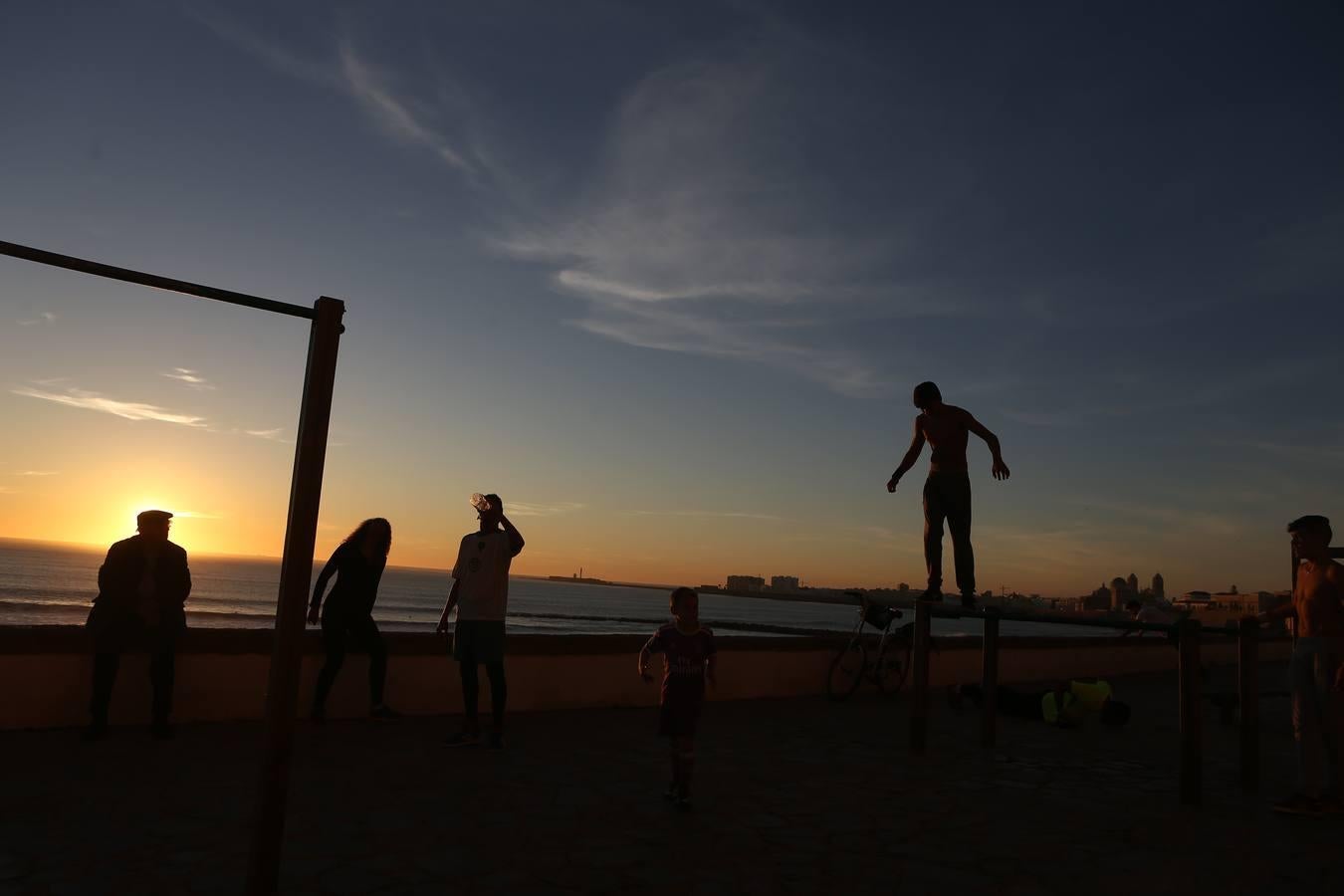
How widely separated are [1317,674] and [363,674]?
7254 mm

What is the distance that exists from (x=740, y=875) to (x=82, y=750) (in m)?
4.68

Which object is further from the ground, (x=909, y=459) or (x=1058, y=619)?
(x=909, y=459)

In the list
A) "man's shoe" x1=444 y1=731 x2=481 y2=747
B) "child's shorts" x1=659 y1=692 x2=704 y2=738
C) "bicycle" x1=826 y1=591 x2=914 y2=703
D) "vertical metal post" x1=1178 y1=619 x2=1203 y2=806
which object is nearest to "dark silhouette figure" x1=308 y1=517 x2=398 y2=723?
"man's shoe" x1=444 y1=731 x2=481 y2=747

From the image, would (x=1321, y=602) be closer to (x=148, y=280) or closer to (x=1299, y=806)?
(x=1299, y=806)

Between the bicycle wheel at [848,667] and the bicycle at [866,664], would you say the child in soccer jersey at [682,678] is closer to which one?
the bicycle at [866,664]

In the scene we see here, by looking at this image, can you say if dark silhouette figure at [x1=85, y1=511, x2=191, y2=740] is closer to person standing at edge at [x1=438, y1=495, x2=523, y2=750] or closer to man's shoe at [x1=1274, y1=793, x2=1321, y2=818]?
person standing at edge at [x1=438, y1=495, x2=523, y2=750]

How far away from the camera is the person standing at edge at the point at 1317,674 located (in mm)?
5867

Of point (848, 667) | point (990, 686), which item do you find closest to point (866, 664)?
point (848, 667)

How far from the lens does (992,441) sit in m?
7.78

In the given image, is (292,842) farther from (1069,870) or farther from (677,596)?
(1069,870)

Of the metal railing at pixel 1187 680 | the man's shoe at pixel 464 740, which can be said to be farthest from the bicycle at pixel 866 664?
the man's shoe at pixel 464 740

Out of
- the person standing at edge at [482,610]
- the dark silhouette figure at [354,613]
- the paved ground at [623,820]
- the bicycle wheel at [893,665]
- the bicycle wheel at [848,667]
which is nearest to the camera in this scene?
the paved ground at [623,820]

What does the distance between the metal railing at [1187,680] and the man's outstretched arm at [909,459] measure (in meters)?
1.08

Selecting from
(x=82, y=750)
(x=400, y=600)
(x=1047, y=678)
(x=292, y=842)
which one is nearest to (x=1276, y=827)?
(x=292, y=842)
